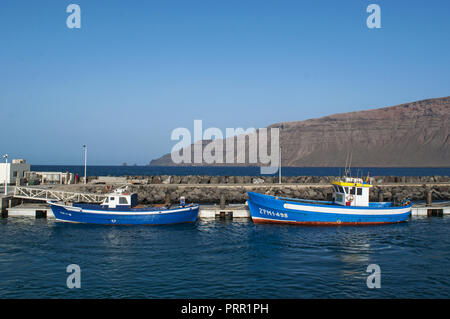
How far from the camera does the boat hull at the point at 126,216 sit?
3222 centimetres

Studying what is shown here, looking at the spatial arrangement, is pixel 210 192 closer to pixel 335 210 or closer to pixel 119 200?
pixel 119 200

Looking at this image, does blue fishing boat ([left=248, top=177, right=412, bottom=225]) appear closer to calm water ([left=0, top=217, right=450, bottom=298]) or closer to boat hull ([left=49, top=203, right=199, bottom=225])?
calm water ([left=0, top=217, right=450, bottom=298])

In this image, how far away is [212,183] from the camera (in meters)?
57.6

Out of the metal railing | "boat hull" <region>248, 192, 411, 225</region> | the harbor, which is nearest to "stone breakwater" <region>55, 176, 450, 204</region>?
the harbor

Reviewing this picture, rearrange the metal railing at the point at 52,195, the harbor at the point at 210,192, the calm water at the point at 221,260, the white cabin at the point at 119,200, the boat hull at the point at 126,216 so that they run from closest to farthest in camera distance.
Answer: the calm water at the point at 221,260 < the boat hull at the point at 126,216 < the white cabin at the point at 119,200 < the harbor at the point at 210,192 < the metal railing at the point at 52,195

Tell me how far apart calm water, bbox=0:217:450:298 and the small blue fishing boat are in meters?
0.82

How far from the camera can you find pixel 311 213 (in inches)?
1302

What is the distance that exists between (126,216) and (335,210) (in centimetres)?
1854

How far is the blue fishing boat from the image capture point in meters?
33.2

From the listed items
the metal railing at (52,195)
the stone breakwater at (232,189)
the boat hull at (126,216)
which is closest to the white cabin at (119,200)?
the boat hull at (126,216)

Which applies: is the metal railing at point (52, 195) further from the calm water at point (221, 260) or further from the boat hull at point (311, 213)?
the boat hull at point (311, 213)

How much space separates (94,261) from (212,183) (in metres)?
36.5

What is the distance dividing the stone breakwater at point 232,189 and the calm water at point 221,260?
47.9 ft
